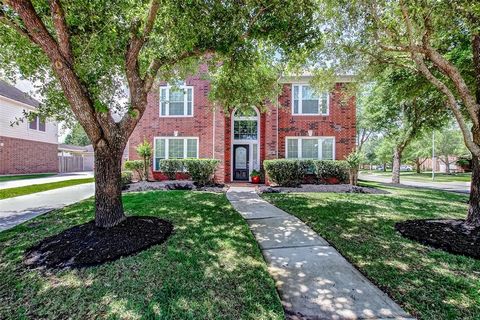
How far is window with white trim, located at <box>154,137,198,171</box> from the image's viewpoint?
14.1 meters

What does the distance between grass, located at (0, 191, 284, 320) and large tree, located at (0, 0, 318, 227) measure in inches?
56.1

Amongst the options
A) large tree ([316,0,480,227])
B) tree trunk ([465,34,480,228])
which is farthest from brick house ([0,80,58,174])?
tree trunk ([465,34,480,228])

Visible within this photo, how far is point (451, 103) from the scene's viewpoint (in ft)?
15.7

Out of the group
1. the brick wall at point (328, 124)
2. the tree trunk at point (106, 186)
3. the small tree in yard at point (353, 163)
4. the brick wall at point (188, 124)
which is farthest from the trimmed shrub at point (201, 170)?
the tree trunk at point (106, 186)

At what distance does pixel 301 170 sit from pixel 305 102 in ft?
13.2

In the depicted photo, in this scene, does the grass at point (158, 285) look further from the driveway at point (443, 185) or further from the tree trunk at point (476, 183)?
the driveway at point (443, 185)

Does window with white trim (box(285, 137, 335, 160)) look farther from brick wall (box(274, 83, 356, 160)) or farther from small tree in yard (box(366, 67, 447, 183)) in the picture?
small tree in yard (box(366, 67, 447, 183))

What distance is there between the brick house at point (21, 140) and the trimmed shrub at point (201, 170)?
12.0 meters

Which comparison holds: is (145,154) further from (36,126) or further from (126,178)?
(36,126)

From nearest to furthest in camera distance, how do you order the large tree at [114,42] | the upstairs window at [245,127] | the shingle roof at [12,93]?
1. the large tree at [114,42]
2. the upstairs window at [245,127]
3. the shingle roof at [12,93]

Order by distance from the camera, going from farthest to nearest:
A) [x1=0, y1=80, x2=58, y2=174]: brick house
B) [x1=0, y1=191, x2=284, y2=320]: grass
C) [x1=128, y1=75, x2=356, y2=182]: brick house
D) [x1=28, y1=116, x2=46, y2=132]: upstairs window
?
[x1=28, y1=116, x2=46, y2=132]: upstairs window
[x1=0, y1=80, x2=58, y2=174]: brick house
[x1=128, y1=75, x2=356, y2=182]: brick house
[x1=0, y1=191, x2=284, y2=320]: grass

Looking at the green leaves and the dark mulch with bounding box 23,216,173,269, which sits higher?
the green leaves

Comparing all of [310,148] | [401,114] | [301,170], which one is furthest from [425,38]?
[401,114]

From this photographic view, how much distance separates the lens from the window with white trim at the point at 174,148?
1405cm
